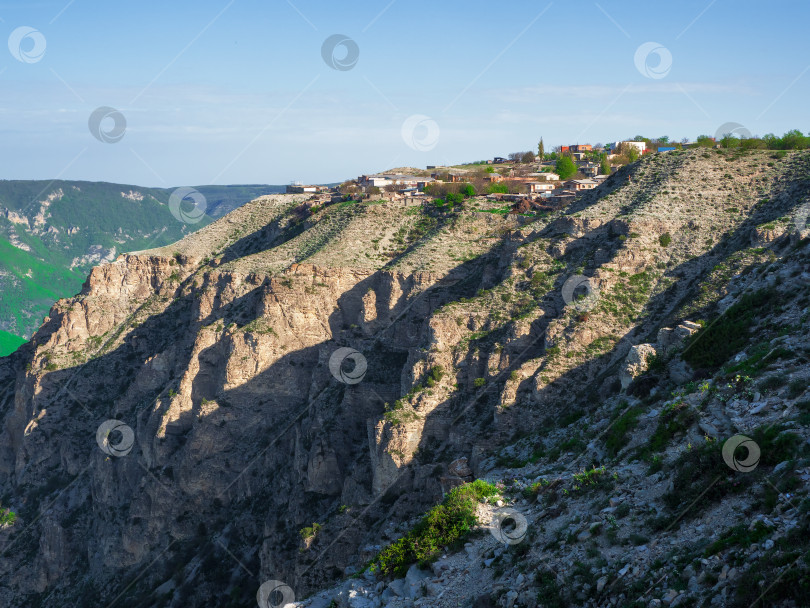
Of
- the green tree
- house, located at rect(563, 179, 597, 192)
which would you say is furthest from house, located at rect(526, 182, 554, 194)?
the green tree

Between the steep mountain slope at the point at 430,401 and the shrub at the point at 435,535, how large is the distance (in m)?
0.95

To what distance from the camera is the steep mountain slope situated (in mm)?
22312

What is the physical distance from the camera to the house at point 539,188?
77312mm

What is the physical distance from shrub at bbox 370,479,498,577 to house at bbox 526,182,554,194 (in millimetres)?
51397

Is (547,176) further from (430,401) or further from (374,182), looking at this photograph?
(430,401)

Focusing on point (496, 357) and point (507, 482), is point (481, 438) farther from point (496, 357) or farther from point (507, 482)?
point (507, 482)

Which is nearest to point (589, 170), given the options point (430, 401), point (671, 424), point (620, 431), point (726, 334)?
point (430, 401)

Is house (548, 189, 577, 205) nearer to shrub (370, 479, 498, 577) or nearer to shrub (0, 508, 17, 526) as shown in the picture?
shrub (370, 479, 498, 577)

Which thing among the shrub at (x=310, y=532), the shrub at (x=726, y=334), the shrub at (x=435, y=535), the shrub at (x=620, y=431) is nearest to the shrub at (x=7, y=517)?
the shrub at (x=310, y=532)

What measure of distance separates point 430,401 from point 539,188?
1517 inches

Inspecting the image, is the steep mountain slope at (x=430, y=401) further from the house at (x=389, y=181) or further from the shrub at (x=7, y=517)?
the house at (x=389, y=181)

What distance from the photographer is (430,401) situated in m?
46.3

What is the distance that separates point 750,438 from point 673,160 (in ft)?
145

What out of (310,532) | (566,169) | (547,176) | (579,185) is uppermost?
(566,169)
